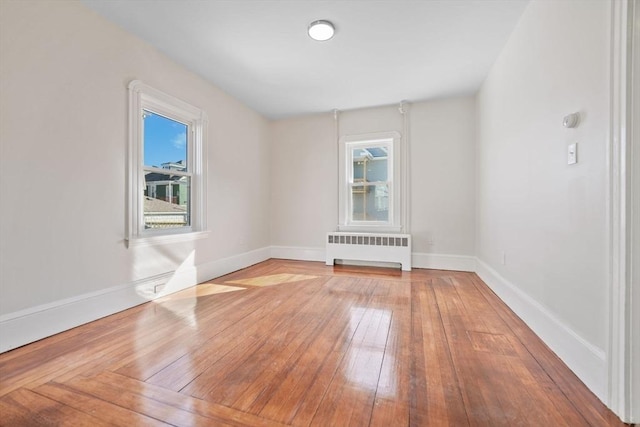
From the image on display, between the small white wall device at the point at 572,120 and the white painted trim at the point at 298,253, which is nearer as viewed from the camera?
the small white wall device at the point at 572,120

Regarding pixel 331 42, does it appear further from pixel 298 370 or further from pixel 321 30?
pixel 298 370

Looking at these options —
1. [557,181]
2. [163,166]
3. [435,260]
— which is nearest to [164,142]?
[163,166]

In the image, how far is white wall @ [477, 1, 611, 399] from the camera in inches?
53.3

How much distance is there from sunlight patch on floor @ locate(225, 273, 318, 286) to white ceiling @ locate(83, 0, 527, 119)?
2588mm

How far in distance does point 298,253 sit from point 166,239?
239cm

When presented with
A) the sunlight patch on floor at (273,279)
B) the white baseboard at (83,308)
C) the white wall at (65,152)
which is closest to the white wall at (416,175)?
the sunlight patch on floor at (273,279)

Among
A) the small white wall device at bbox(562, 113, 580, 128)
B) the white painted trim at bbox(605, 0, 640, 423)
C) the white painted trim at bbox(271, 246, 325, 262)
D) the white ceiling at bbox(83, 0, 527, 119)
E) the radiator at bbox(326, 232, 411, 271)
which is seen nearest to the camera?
the white painted trim at bbox(605, 0, 640, 423)

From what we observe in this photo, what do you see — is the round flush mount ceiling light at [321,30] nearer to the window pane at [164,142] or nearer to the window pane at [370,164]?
the window pane at [164,142]

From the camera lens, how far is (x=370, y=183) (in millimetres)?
4492

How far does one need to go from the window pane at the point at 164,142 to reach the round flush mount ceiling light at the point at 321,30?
73.4 inches

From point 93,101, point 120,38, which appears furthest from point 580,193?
point 120,38

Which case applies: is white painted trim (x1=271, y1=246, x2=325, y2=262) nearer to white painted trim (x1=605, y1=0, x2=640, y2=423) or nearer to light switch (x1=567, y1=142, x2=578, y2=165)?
light switch (x1=567, y1=142, x2=578, y2=165)

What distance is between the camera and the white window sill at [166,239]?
2.54 meters

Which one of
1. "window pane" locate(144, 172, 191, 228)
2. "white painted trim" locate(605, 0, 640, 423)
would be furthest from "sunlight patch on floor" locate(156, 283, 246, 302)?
"white painted trim" locate(605, 0, 640, 423)
